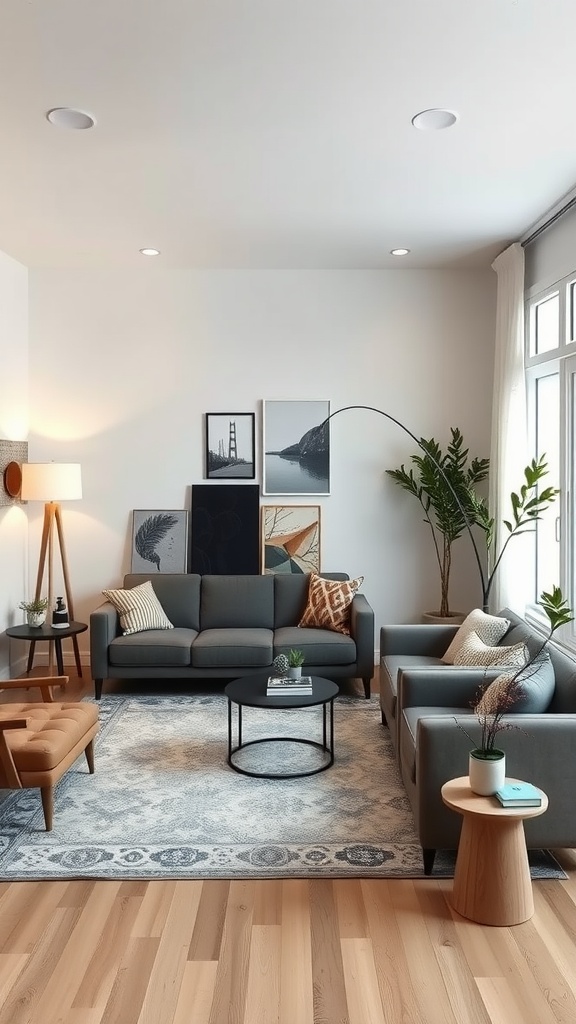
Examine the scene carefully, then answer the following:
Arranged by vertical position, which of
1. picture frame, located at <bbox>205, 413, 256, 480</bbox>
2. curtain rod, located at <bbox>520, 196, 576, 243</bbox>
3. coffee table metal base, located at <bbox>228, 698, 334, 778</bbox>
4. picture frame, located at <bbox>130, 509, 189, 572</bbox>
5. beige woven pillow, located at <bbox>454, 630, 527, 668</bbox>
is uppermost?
curtain rod, located at <bbox>520, 196, 576, 243</bbox>

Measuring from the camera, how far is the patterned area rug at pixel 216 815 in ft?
10.5

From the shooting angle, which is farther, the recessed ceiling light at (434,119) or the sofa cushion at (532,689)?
the recessed ceiling light at (434,119)

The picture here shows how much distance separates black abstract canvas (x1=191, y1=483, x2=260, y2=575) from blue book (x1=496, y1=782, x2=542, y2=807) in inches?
145

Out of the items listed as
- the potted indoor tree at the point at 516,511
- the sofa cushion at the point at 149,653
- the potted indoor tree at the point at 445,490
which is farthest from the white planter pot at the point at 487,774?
the potted indoor tree at the point at 445,490

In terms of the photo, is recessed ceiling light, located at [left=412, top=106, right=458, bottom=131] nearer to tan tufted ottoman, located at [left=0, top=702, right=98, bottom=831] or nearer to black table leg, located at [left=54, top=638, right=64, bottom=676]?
tan tufted ottoman, located at [left=0, top=702, right=98, bottom=831]

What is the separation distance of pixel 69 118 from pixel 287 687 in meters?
2.88

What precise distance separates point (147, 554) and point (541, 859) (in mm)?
3979

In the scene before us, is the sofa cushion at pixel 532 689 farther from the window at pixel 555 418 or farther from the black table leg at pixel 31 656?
the black table leg at pixel 31 656

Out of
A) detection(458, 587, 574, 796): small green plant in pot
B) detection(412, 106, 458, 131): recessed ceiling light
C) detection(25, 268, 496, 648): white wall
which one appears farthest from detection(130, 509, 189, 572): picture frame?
detection(412, 106, 458, 131): recessed ceiling light

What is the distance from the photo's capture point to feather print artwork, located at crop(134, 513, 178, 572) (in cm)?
644

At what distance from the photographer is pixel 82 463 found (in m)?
6.47

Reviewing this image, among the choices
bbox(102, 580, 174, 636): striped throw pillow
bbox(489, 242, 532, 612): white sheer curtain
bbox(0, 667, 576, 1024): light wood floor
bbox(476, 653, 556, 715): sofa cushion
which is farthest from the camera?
bbox(102, 580, 174, 636): striped throw pillow

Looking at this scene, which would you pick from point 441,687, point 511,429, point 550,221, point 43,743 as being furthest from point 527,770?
point 550,221

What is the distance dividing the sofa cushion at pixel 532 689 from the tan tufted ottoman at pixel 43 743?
6.08 feet
